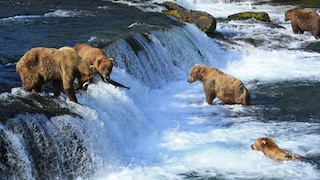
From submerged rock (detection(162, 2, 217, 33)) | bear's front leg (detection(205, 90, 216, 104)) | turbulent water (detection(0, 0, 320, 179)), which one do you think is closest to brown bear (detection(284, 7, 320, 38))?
turbulent water (detection(0, 0, 320, 179))

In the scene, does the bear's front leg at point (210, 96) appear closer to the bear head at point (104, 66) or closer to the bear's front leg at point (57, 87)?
the bear head at point (104, 66)

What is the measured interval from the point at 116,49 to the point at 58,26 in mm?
3739

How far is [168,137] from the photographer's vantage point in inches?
416

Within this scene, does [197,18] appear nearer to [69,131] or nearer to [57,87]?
[57,87]

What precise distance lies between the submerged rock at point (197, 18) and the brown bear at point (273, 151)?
39.6 feet

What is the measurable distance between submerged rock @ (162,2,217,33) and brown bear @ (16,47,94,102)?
12815mm

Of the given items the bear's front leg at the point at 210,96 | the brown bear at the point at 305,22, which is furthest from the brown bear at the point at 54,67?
the brown bear at the point at 305,22

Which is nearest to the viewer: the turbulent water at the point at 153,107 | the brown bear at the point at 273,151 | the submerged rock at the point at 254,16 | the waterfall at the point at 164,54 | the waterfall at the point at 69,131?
the waterfall at the point at 69,131

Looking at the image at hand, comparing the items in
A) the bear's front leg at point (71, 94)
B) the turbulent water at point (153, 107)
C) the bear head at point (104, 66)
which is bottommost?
the turbulent water at point (153, 107)

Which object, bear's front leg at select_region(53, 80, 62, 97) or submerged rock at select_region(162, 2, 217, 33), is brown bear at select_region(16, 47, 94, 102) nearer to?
bear's front leg at select_region(53, 80, 62, 97)

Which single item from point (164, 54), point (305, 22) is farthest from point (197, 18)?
point (164, 54)

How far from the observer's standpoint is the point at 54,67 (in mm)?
8586

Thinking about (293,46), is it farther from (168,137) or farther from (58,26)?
(168,137)

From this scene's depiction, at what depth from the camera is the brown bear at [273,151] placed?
9.07 metres
